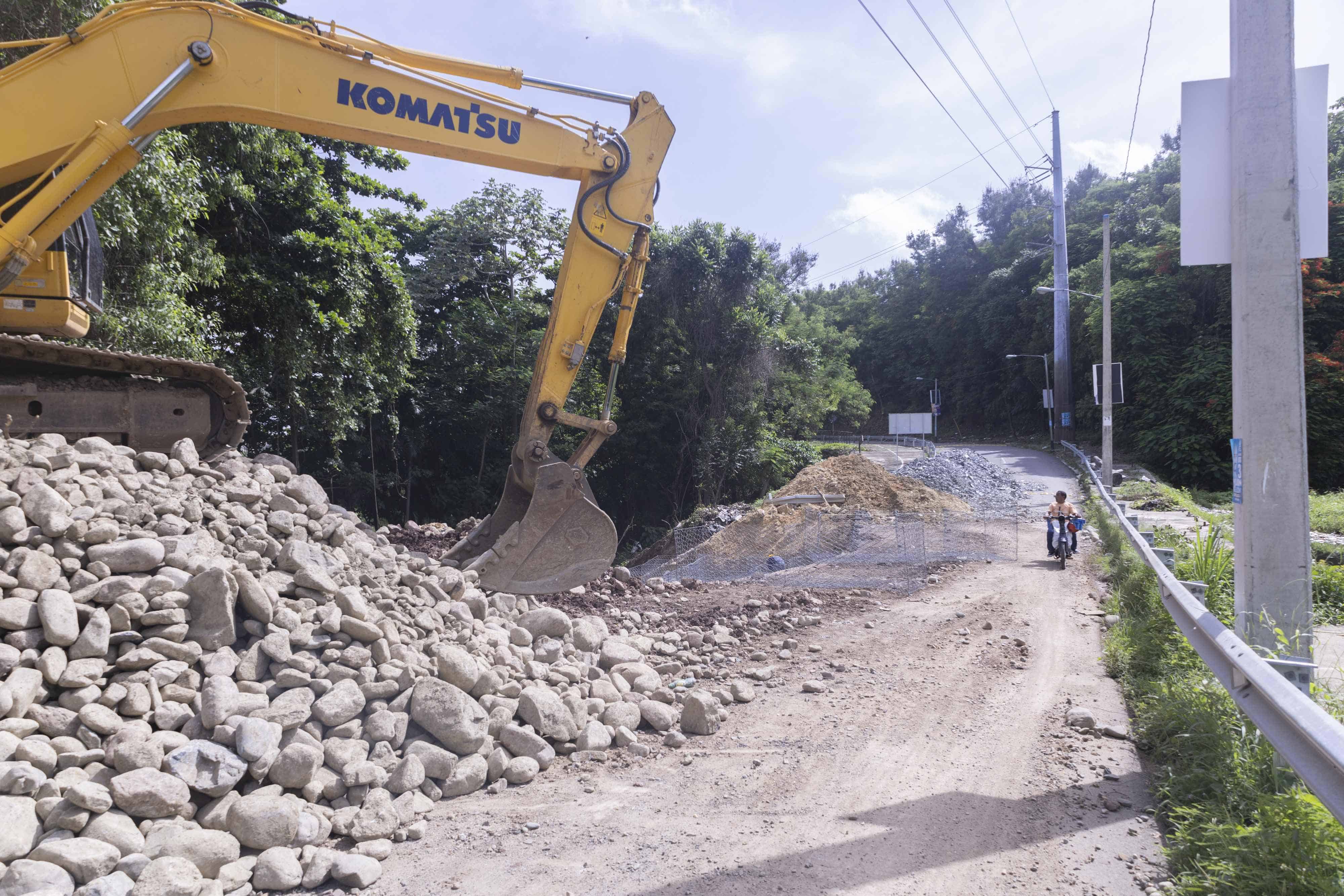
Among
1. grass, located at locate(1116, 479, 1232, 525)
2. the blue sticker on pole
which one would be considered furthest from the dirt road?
grass, located at locate(1116, 479, 1232, 525)

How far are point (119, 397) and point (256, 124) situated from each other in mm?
2775

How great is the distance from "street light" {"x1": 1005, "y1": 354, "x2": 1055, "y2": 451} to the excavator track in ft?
113

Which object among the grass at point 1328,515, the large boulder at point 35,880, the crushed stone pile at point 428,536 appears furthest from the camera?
the grass at point 1328,515

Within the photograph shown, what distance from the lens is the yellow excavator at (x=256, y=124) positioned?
6.27 m

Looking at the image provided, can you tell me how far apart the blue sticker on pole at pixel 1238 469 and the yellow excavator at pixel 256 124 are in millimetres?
4522

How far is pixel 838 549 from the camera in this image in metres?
14.7

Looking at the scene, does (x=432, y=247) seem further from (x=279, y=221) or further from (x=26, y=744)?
(x=26, y=744)

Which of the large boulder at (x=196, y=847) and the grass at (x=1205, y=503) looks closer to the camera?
the large boulder at (x=196, y=847)

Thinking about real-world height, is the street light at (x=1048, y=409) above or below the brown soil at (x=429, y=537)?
above

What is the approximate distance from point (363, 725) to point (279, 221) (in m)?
13.7

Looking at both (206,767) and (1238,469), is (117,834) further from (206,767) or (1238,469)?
(1238,469)

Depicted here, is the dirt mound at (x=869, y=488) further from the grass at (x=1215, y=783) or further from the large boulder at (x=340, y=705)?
the large boulder at (x=340, y=705)

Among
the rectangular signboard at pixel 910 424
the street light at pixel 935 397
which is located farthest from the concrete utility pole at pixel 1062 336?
the street light at pixel 935 397

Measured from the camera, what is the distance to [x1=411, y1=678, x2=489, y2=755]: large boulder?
4895 mm
